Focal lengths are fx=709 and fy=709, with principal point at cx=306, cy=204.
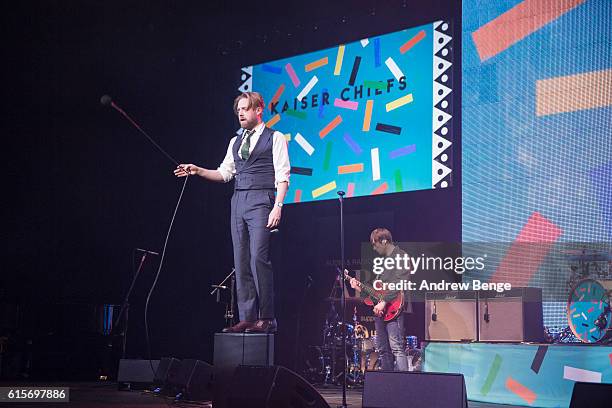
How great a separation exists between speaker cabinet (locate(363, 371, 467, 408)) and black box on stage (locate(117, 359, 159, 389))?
→ 3.16 m

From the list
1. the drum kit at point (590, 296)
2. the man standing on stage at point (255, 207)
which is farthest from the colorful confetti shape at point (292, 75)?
the man standing on stage at point (255, 207)

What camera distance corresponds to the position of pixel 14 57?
7141 millimetres

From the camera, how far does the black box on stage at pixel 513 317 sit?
5500 mm

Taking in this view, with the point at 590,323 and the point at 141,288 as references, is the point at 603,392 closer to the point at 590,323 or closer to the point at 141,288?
the point at 590,323

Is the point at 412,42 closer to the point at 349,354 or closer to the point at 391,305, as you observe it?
the point at 391,305

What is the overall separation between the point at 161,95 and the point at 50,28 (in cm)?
142

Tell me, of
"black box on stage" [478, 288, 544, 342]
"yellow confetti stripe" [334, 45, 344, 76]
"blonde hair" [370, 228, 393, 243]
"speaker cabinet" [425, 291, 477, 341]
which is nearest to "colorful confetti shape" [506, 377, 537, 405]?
"black box on stage" [478, 288, 544, 342]

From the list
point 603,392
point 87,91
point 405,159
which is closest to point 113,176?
point 87,91

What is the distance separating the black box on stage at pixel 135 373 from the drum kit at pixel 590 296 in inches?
134

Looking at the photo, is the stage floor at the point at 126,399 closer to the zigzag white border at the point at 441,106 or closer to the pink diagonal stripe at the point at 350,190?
the pink diagonal stripe at the point at 350,190

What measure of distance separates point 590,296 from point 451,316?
1.13 metres

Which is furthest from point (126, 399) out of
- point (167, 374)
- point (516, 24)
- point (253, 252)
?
point (516, 24)

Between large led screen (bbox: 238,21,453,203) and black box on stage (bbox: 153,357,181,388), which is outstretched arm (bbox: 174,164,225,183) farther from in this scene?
large led screen (bbox: 238,21,453,203)

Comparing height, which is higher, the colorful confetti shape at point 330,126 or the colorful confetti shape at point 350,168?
the colorful confetti shape at point 330,126
